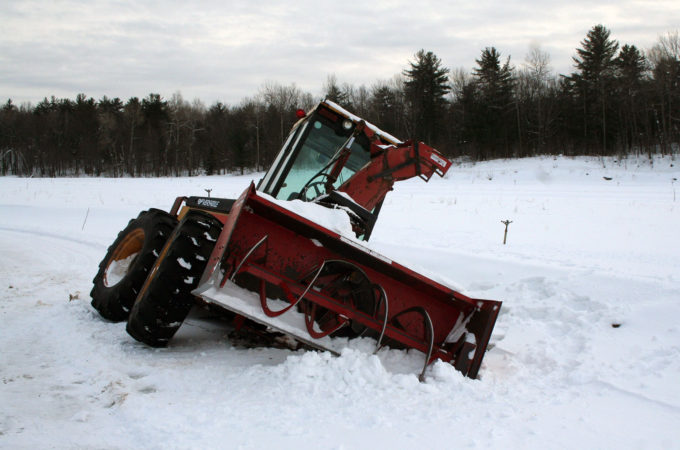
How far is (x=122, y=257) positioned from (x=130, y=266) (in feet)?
2.36

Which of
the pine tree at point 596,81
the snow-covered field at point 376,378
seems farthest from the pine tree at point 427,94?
the snow-covered field at point 376,378

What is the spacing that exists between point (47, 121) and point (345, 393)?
206 ft

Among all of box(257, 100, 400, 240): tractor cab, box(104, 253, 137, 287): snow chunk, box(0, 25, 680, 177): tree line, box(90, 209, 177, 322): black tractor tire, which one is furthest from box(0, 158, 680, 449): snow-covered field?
box(0, 25, 680, 177): tree line

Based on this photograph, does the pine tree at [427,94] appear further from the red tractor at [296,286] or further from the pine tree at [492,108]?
the red tractor at [296,286]

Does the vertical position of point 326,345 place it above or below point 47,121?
below

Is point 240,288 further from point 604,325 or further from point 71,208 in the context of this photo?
point 71,208

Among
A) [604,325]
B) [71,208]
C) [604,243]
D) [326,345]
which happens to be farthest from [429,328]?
[71,208]

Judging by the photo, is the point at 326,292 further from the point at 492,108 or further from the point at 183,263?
the point at 492,108

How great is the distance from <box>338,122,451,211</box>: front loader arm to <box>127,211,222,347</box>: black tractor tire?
1559 millimetres

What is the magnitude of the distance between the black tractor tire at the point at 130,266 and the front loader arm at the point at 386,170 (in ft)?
5.56

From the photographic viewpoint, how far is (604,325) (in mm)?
4379

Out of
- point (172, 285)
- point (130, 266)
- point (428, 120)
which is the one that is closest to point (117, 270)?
point (130, 266)

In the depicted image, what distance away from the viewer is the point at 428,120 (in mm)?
44906

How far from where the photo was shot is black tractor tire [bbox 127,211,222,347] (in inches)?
141
